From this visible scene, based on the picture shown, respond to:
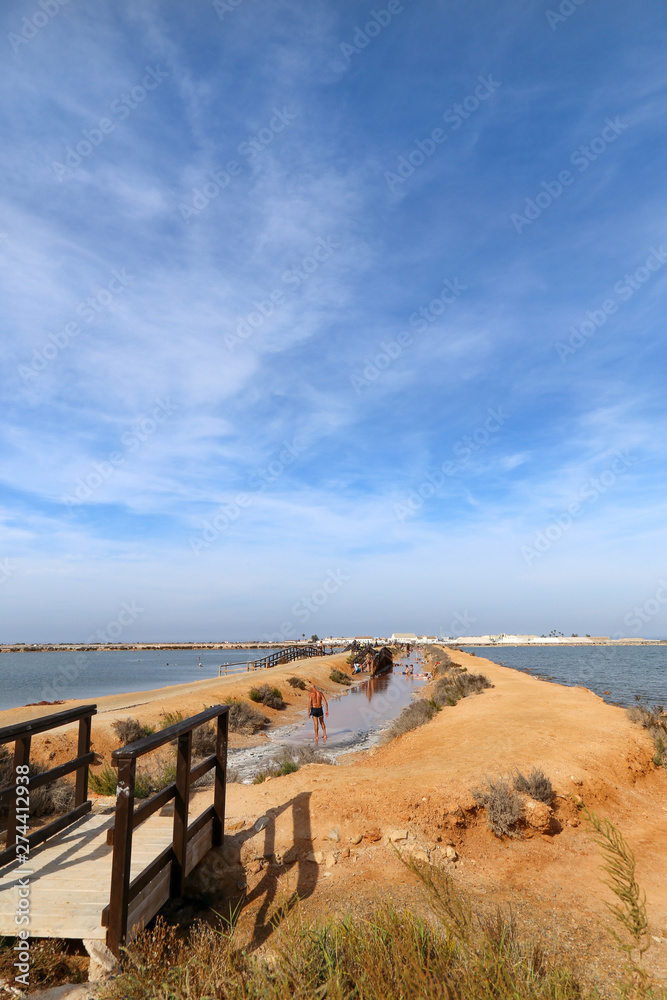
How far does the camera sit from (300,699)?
31938mm

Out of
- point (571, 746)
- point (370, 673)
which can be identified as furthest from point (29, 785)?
point (370, 673)

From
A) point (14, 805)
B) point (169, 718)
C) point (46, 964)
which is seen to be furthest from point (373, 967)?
point (169, 718)

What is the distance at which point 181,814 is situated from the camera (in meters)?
5.97

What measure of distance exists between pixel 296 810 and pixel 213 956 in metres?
4.72

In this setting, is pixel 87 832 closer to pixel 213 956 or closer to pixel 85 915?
pixel 85 915

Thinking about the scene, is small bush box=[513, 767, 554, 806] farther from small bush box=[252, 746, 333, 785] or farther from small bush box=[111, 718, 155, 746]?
small bush box=[111, 718, 155, 746]

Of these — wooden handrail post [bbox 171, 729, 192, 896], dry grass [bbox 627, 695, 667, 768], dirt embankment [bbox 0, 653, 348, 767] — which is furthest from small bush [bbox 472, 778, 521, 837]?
dirt embankment [bbox 0, 653, 348, 767]

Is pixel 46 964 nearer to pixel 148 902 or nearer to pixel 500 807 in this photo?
pixel 148 902

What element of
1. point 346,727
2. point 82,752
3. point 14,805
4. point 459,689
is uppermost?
point 82,752

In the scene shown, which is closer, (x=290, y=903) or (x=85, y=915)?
(x=85, y=915)

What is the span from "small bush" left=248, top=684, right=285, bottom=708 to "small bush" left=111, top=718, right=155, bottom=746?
353 inches

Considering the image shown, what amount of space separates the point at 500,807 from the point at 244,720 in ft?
50.9

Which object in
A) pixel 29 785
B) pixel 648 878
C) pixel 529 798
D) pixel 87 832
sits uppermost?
pixel 29 785

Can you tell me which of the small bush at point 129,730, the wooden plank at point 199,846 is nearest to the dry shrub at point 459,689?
the small bush at point 129,730
